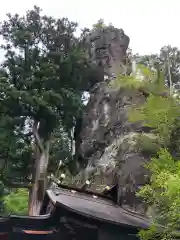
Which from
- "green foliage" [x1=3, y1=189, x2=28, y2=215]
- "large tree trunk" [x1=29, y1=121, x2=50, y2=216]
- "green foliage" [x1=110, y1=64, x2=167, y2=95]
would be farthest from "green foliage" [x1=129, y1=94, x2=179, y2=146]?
"green foliage" [x1=3, y1=189, x2=28, y2=215]

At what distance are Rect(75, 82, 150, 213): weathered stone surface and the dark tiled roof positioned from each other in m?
1.04

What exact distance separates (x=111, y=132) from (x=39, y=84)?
20.5 feet

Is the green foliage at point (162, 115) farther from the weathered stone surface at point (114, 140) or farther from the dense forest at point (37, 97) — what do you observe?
the dense forest at point (37, 97)

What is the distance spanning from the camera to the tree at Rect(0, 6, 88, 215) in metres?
17.4

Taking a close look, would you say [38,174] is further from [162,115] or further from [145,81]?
[162,115]

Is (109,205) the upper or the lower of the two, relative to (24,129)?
lower

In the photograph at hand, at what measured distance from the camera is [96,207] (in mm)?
7668

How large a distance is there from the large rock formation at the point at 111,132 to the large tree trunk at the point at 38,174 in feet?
6.18

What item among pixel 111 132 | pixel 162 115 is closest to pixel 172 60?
pixel 111 132

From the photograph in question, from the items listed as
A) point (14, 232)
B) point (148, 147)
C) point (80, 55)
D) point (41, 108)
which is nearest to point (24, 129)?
point (41, 108)

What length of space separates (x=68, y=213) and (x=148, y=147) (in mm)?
2498

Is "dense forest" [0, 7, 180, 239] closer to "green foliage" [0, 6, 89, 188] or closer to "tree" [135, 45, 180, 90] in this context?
"green foliage" [0, 6, 89, 188]

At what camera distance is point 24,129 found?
19094 mm

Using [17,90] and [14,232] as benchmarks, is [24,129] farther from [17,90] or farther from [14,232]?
[14,232]
